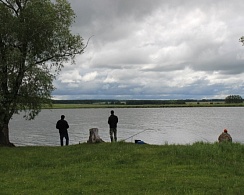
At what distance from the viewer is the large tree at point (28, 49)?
23625 millimetres

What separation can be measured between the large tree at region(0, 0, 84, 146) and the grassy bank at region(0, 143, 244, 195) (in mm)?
5165

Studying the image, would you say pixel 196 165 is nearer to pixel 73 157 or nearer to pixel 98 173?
pixel 98 173

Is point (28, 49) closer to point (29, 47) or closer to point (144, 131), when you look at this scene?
point (29, 47)

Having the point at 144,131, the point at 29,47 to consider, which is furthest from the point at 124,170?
the point at 144,131

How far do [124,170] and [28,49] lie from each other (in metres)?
13.9

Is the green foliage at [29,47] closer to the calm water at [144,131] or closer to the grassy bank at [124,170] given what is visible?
the grassy bank at [124,170]

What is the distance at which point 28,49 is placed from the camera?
82.2 feet

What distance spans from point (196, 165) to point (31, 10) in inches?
617

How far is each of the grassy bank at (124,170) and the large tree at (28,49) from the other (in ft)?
16.9

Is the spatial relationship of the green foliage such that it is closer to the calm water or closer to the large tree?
the large tree

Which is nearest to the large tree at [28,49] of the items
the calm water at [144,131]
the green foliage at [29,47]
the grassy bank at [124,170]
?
the green foliage at [29,47]

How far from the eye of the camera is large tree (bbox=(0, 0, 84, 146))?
23625 millimetres

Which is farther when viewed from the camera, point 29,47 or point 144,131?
point 144,131

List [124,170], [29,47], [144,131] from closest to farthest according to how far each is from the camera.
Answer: [124,170] → [29,47] → [144,131]
